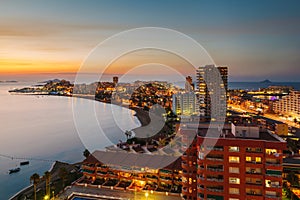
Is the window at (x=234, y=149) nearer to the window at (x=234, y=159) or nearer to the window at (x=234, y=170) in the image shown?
the window at (x=234, y=159)

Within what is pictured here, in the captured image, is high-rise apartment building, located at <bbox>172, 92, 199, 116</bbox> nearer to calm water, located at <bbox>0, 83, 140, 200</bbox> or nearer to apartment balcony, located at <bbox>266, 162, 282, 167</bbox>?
calm water, located at <bbox>0, 83, 140, 200</bbox>

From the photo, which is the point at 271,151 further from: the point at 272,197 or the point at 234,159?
the point at 272,197

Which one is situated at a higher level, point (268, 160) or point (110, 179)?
point (268, 160)

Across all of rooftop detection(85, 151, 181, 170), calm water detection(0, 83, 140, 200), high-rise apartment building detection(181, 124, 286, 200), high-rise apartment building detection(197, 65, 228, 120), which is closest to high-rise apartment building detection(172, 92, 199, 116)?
high-rise apartment building detection(197, 65, 228, 120)

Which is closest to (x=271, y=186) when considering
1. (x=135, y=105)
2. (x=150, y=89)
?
(x=135, y=105)

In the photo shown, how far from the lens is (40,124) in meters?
16.0

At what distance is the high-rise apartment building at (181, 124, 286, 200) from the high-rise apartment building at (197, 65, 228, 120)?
11623mm

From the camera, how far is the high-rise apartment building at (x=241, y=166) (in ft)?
10.1

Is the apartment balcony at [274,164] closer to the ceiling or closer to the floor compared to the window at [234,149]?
closer to the floor

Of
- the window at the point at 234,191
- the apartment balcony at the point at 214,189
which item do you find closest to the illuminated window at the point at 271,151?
the window at the point at 234,191

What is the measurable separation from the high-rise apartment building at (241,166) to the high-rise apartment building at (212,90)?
11.6m

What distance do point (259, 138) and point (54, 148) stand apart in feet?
29.6

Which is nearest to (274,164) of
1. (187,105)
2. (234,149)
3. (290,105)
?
(234,149)

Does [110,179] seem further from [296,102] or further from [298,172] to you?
[296,102]
